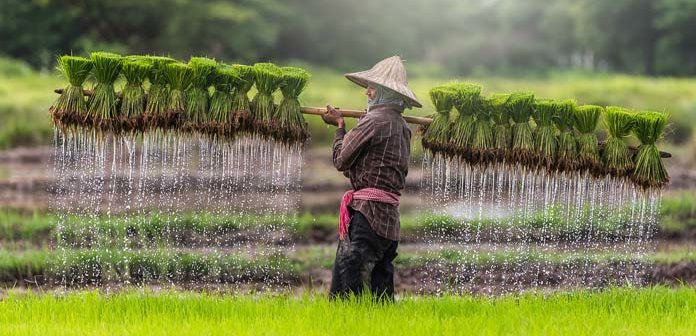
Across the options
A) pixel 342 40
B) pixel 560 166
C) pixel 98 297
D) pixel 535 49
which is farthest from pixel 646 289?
pixel 535 49

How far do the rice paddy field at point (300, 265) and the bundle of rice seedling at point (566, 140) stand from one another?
0.14 m

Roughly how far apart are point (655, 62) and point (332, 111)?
31.5m

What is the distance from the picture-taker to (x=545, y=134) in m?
7.19

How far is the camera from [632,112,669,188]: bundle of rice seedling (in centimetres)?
718

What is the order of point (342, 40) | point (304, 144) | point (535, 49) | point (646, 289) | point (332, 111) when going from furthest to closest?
1. point (535, 49)
2. point (342, 40)
3. point (646, 289)
4. point (304, 144)
5. point (332, 111)

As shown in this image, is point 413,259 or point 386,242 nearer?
point 386,242

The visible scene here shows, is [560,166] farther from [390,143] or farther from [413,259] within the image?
[413,259]

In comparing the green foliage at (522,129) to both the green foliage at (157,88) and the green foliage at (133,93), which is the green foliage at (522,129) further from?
the green foliage at (133,93)

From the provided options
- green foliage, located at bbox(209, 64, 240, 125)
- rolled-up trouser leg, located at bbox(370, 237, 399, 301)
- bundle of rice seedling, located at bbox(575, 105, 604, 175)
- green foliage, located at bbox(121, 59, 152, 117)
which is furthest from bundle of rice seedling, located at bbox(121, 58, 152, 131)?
bundle of rice seedling, located at bbox(575, 105, 604, 175)

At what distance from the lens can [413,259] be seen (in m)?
9.50

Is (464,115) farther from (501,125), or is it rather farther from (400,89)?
(400,89)

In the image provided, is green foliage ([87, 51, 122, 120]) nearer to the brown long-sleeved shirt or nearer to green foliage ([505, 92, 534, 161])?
the brown long-sleeved shirt

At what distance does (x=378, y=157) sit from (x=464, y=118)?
3.13ft

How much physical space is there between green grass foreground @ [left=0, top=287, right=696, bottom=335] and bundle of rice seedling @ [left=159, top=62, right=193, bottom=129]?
1.14 m
